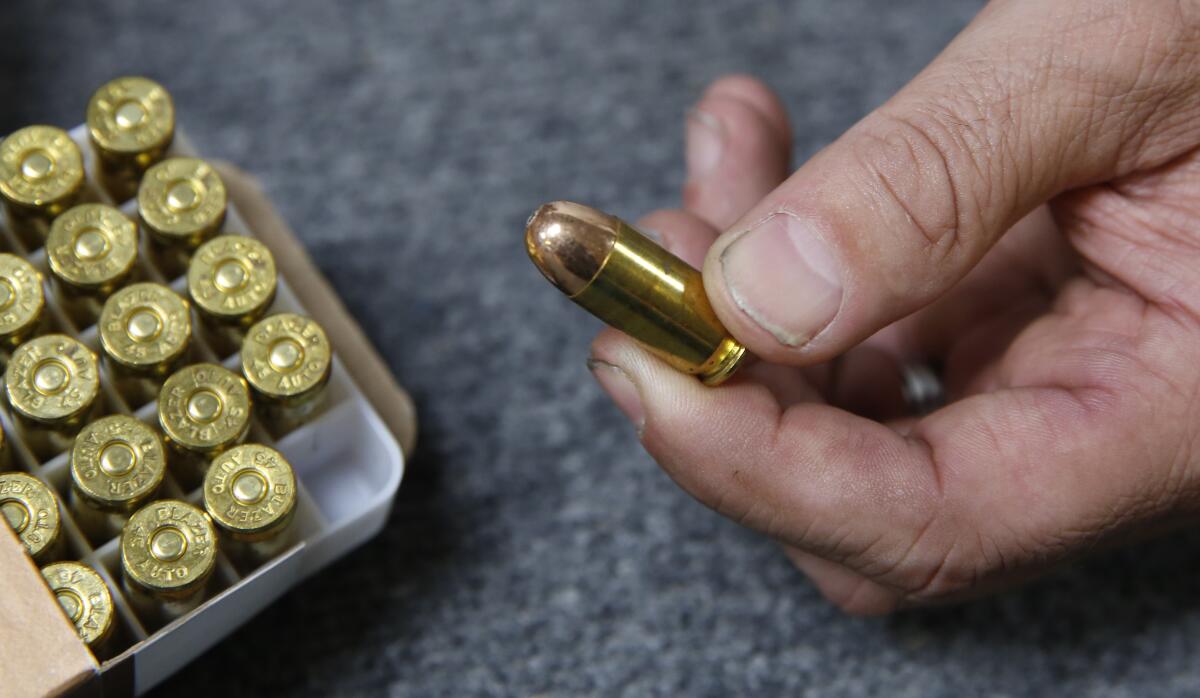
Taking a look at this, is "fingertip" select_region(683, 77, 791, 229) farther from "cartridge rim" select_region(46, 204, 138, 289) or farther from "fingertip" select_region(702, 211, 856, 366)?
"cartridge rim" select_region(46, 204, 138, 289)

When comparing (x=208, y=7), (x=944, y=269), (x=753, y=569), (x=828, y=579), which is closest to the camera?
(x=944, y=269)

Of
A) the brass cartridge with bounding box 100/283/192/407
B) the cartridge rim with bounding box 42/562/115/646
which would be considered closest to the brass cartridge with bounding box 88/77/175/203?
the brass cartridge with bounding box 100/283/192/407

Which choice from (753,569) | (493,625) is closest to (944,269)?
(753,569)

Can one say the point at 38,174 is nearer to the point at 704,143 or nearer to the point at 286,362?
the point at 286,362

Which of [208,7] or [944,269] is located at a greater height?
[208,7]

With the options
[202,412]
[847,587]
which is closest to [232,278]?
[202,412]

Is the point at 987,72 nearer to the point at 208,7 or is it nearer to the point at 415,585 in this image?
the point at 415,585
